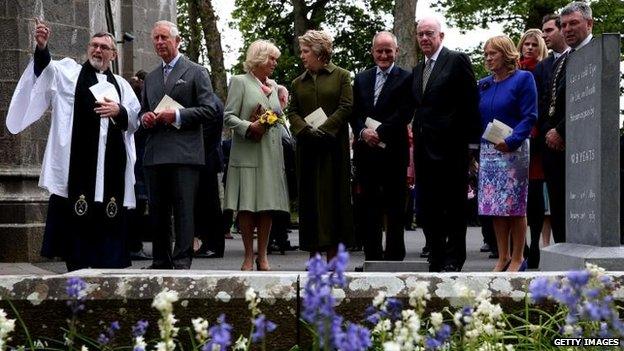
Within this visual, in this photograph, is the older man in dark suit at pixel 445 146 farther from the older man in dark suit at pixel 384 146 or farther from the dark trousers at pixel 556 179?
the dark trousers at pixel 556 179

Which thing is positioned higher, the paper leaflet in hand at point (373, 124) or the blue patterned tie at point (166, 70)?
the blue patterned tie at point (166, 70)

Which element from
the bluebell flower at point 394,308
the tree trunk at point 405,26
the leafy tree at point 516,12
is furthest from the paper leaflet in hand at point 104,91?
the leafy tree at point 516,12

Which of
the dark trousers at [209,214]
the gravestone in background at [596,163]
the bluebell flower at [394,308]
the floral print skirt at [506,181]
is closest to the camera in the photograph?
the bluebell flower at [394,308]

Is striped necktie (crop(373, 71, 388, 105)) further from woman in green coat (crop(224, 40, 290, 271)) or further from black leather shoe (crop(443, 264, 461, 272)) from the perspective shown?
black leather shoe (crop(443, 264, 461, 272))

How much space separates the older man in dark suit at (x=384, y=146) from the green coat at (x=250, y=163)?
29.0 inches

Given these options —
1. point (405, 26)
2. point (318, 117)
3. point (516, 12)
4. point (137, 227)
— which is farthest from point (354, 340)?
point (516, 12)

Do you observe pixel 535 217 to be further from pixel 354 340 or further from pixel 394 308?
pixel 354 340

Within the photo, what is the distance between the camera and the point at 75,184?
8.96 m

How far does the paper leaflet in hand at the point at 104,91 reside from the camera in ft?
29.4

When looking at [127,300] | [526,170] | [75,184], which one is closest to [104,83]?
[75,184]

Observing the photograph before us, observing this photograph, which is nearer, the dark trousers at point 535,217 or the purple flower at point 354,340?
the purple flower at point 354,340

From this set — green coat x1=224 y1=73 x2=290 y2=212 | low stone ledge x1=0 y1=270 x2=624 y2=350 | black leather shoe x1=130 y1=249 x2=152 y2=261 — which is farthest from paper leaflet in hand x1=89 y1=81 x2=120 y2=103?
low stone ledge x1=0 y1=270 x2=624 y2=350

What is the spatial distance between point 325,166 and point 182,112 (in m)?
1.32

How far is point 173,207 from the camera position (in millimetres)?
9266
